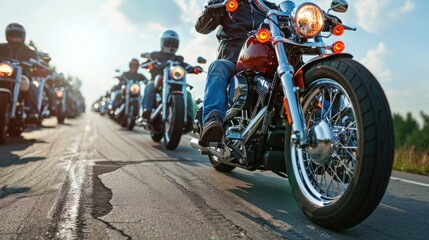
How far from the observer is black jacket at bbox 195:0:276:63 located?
3637 mm

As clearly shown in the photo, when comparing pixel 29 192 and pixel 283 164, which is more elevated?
pixel 283 164

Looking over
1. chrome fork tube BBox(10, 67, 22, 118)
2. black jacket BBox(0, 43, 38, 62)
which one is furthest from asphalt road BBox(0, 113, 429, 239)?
black jacket BBox(0, 43, 38, 62)

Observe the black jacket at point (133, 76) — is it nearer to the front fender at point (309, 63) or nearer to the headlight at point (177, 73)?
the headlight at point (177, 73)

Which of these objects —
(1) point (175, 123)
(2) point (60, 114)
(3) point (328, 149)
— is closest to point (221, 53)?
(3) point (328, 149)

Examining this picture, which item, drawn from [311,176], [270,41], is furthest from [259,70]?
[311,176]

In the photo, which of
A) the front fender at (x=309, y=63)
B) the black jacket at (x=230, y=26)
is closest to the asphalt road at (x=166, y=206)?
the front fender at (x=309, y=63)

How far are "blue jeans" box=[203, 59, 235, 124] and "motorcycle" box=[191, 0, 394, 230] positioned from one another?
0.08 metres

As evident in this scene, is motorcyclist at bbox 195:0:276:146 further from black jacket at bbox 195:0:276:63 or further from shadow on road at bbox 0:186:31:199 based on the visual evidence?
shadow on road at bbox 0:186:31:199

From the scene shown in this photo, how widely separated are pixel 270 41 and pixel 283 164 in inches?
32.9

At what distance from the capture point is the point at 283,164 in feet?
8.73

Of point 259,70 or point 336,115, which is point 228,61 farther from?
point 336,115

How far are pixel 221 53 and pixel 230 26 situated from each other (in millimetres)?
246

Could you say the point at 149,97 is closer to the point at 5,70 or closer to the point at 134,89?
the point at 5,70

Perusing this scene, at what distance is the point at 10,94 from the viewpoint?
21.7 feet
